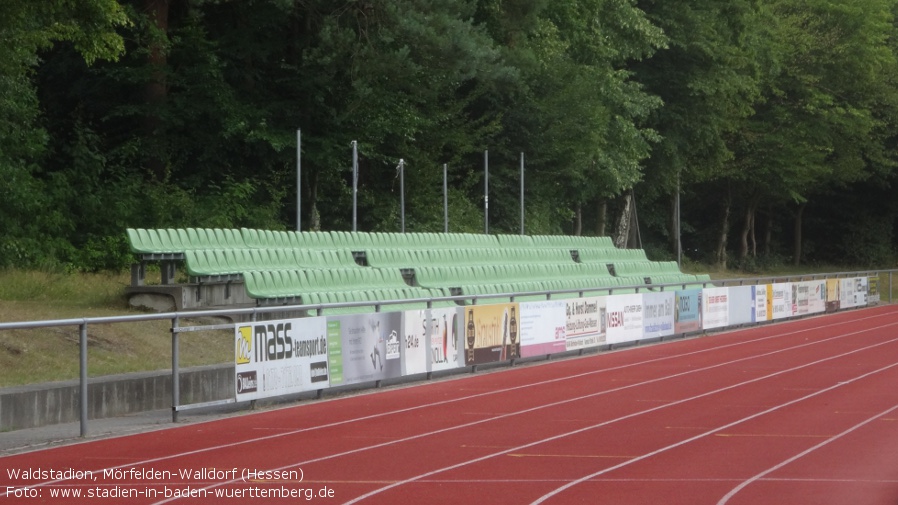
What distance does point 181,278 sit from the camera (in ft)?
77.2

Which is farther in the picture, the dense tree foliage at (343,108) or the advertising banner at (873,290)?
the advertising banner at (873,290)

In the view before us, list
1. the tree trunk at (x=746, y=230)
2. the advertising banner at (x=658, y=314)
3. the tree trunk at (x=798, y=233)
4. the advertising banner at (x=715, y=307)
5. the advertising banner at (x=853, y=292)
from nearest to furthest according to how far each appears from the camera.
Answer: the advertising banner at (x=658, y=314) < the advertising banner at (x=715, y=307) < the advertising banner at (x=853, y=292) < the tree trunk at (x=746, y=230) < the tree trunk at (x=798, y=233)

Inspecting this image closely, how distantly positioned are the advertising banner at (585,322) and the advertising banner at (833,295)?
1773 centimetres

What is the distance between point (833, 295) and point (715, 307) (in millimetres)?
11526

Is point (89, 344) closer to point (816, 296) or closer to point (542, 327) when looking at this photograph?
point (542, 327)

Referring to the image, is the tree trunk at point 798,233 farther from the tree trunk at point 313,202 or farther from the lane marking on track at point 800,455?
the lane marking on track at point 800,455

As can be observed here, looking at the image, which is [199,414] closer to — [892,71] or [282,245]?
[282,245]

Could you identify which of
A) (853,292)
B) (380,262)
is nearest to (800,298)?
(853,292)

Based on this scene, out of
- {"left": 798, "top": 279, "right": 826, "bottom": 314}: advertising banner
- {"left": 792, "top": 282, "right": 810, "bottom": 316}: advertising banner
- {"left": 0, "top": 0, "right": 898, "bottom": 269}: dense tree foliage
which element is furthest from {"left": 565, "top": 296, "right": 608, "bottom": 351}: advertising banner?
{"left": 798, "top": 279, "right": 826, "bottom": 314}: advertising banner

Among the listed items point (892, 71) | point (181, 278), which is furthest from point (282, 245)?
point (892, 71)

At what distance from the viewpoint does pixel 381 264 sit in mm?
25672

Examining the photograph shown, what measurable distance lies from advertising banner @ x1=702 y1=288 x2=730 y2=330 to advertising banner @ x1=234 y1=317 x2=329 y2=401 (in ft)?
54.1

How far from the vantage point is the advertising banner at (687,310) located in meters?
28.3

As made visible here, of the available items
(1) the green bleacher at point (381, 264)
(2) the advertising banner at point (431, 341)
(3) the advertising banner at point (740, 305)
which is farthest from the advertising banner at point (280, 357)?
(3) the advertising banner at point (740, 305)
